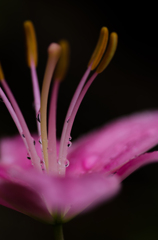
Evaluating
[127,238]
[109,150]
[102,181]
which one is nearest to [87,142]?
[109,150]

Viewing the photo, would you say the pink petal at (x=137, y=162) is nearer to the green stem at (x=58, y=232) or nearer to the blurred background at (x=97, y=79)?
the green stem at (x=58, y=232)

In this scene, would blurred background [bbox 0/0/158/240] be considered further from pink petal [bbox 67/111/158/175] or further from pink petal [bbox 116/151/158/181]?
pink petal [bbox 116/151/158/181]

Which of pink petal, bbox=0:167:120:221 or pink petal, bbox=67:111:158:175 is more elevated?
pink petal, bbox=67:111:158:175

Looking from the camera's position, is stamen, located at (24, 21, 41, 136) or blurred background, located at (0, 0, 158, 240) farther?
blurred background, located at (0, 0, 158, 240)

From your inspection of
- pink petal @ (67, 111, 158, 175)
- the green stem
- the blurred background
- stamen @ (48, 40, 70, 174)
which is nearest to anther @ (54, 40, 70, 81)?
stamen @ (48, 40, 70, 174)

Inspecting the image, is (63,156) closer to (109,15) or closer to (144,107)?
(144,107)

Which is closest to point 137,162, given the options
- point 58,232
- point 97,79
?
point 58,232

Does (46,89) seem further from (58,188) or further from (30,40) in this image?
(58,188)

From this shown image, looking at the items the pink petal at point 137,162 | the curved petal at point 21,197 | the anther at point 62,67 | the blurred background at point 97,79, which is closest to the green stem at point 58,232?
the curved petal at point 21,197
